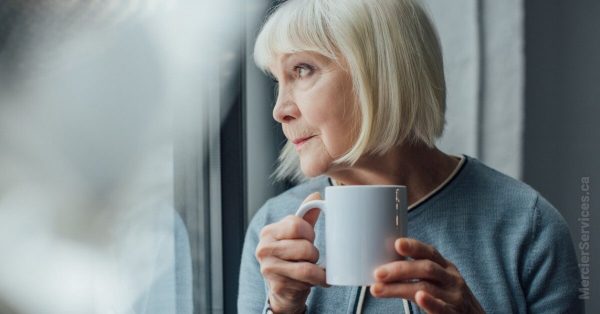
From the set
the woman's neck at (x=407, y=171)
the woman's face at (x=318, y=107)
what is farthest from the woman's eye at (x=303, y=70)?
the woman's neck at (x=407, y=171)

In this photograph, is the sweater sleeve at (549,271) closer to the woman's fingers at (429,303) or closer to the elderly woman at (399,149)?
the elderly woman at (399,149)

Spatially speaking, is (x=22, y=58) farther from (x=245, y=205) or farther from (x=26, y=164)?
(x=245, y=205)

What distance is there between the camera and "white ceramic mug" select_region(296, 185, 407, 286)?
0.52 meters

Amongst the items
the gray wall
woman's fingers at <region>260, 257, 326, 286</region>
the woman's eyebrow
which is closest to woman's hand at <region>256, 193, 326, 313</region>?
woman's fingers at <region>260, 257, 326, 286</region>

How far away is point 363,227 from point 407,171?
0.24m

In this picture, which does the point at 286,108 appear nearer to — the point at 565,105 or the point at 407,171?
the point at 407,171

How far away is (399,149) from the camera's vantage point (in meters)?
0.75

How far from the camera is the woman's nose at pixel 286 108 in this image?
706mm

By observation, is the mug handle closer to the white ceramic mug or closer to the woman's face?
the white ceramic mug

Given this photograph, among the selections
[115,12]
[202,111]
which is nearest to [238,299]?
[202,111]

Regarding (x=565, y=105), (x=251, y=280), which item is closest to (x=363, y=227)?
(x=251, y=280)

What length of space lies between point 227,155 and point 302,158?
0.16 m

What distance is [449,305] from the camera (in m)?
0.55

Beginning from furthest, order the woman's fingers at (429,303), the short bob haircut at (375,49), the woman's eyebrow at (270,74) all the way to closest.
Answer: the woman's eyebrow at (270,74)
the short bob haircut at (375,49)
the woman's fingers at (429,303)
